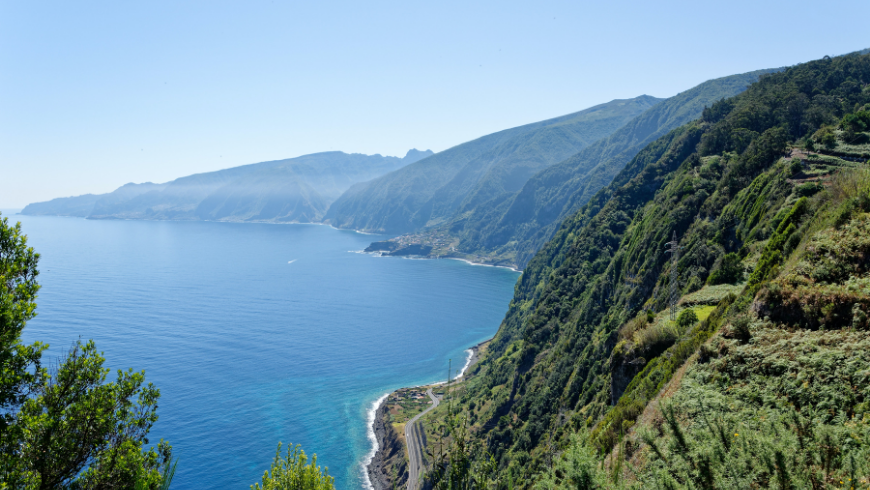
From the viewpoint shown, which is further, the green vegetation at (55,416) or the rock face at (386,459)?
the rock face at (386,459)

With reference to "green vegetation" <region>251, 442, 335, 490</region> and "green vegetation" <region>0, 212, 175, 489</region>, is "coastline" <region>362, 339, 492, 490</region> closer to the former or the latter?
"green vegetation" <region>251, 442, 335, 490</region>

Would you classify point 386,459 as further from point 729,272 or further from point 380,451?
point 729,272

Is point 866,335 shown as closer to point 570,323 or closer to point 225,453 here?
point 570,323

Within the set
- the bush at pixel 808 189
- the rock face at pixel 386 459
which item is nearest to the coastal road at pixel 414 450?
the rock face at pixel 386 459

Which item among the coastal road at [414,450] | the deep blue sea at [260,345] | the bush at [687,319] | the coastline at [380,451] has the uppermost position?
the bush at [687,319]

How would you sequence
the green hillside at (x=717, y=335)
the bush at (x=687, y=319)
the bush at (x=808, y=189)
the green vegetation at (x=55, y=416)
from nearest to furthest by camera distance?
the green hillside at (x=717, y=335) → the green vegetation at (x=55, y=416) → the bush at (x=687, y=319) → the bush at (x=808, y=189)

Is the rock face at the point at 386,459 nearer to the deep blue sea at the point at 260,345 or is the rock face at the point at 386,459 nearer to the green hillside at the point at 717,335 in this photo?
the deep blue sea at the point at 260,345

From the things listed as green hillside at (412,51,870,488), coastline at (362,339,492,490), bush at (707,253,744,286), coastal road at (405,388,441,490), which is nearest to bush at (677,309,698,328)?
green hillside at (412,51,870,488)

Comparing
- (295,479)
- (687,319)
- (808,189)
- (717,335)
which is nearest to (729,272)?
(687,319)
